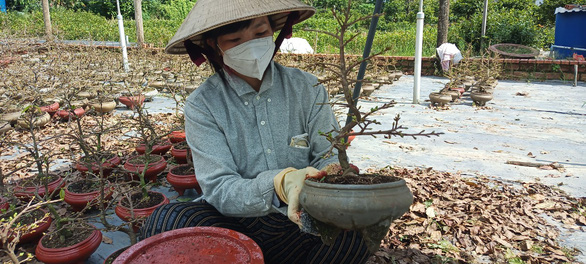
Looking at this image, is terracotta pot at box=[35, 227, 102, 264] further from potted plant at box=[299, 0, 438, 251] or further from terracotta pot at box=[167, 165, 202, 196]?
potted plant at box=[299, 0, 438, 251]

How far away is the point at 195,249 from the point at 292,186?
40cm

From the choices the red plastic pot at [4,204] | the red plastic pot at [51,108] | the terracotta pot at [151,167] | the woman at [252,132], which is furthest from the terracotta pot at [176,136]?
the red plastic pot at [51,108]

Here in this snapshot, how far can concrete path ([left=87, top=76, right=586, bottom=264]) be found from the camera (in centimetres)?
341

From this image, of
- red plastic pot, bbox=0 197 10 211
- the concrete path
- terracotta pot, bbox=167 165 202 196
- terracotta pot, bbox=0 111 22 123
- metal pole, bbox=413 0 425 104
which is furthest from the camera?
metal pole, bbox=413 0 425 104

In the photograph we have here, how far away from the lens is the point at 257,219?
176cm

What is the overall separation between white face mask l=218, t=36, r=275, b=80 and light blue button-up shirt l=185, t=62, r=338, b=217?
79 mm

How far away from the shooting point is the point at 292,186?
144 cm

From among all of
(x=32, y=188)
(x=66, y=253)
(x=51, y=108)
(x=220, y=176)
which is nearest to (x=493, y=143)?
(x=220, y=176)

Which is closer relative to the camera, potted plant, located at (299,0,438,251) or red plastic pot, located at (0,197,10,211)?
potted plant, located at (299,0,438,251)

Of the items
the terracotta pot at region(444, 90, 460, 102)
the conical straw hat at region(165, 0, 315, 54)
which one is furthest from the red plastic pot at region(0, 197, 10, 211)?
the terracotta pot at region(444, 90, 460, 102)

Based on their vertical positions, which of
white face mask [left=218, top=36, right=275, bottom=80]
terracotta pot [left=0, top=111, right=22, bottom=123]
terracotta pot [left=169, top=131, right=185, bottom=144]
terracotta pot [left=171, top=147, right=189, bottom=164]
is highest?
white face mask [left=218, top=36, right=275, bottom=80]

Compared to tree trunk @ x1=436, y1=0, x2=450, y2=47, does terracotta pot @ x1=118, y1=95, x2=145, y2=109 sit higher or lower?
lower

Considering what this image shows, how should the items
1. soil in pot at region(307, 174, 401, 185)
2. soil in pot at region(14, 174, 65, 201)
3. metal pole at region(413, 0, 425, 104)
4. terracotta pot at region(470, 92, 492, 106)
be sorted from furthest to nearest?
1. terracotta pot at region(470, 92, 492, 106)
2. metal pole at region(413, 0, 425, 104)
3. soil in pot at region(14, 174, 65, 201)
4. soil in pot at region(307, 174, 401, 185)

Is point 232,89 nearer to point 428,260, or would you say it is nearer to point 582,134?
point 428,260
